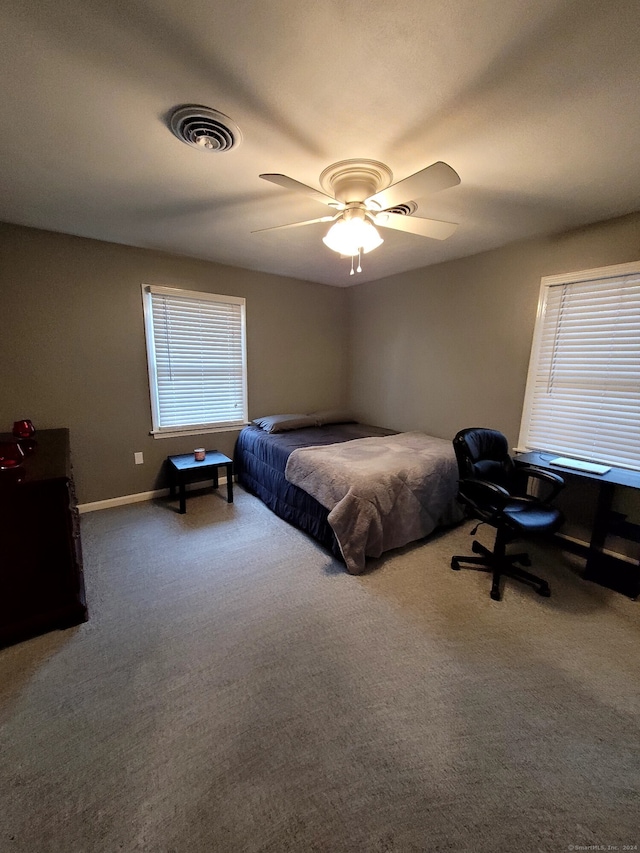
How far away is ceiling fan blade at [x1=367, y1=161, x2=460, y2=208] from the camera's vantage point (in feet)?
4.51

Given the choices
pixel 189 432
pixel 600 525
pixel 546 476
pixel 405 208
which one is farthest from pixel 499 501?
pixel 189 432

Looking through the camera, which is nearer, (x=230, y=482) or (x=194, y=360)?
(x=230, y=482)

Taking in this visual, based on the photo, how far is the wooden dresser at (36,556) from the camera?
1.66 metres

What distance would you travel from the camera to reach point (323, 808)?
1117 mm

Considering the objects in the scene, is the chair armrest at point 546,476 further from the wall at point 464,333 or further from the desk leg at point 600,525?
the wall at point 464,333

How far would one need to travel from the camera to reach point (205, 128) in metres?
1.51

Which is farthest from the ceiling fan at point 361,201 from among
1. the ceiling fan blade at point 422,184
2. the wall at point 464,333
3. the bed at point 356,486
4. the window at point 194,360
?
the window at point 194,360

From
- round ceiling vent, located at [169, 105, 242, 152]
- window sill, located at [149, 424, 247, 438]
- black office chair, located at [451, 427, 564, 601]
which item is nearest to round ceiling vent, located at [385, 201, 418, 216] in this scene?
round ceiling vent, located at [169, 105, 242, 152]

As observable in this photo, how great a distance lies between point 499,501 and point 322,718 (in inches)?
62.2

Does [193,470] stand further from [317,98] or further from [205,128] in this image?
[317,98]

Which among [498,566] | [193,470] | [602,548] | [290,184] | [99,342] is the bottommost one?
[498,566]

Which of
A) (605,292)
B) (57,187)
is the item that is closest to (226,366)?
(57,187)

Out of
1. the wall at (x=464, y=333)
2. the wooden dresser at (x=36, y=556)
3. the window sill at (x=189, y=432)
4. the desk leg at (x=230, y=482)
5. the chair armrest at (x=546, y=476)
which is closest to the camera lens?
the wooden dresser at (x=36, y=556)

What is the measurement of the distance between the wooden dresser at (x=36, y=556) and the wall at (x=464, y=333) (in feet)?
10.9
